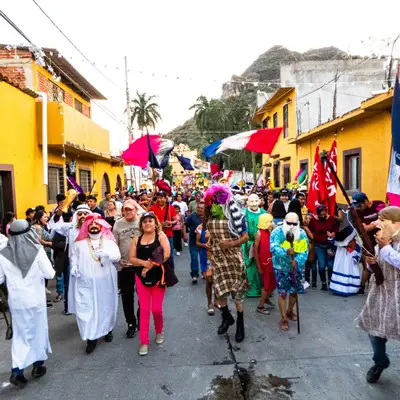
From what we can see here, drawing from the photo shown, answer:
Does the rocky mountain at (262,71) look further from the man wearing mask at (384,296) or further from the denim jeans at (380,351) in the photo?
the denim jeans at (380,351)

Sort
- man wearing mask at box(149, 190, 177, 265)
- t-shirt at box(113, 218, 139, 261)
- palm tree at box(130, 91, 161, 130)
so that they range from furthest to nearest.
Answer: palm tree at box(130, 91, 161, 130) → man wearing mask at box(149, 190, 177, 265) → t-shirt at box(113, 218, 139, 261)

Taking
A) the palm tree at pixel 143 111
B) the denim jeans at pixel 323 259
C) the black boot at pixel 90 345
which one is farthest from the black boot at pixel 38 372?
the palm tree at pixel 143 111

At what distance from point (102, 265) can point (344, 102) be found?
54.3 feet

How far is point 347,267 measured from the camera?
244 inches

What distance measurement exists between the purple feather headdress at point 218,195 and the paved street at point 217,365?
175 cm

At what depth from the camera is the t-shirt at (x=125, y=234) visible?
16.7ft

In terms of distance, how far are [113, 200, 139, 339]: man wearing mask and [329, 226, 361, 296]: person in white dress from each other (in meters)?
3.56

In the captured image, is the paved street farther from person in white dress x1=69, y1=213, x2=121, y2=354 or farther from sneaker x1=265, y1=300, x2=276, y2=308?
sneaker x1=265, y1=300, x2=276, y2=308

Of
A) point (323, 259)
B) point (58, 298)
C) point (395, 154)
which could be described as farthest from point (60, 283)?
point (395, 154)

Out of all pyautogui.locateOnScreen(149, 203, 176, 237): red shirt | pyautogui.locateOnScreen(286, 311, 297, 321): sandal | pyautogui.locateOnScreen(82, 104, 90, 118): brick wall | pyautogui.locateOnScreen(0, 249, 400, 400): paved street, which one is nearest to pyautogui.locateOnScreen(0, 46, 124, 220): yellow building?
pyautogui.locateOnScreen(82, 104, 90, 118): brick wall

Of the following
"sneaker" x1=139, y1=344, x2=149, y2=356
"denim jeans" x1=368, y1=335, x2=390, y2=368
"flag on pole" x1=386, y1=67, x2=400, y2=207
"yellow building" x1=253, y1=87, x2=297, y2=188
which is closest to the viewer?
"denim jeans" x1=368, y1=335, x2=390, y2=368

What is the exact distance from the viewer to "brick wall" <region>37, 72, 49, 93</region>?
1245 cm

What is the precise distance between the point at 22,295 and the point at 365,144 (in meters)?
9.70

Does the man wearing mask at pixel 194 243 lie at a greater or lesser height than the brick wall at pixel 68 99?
lesser
